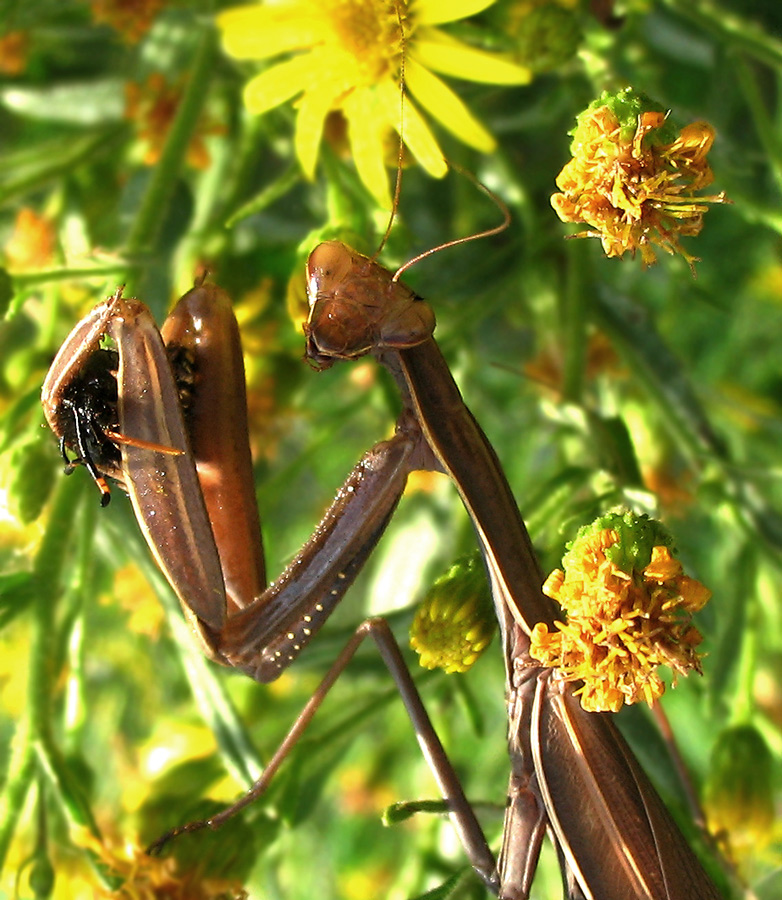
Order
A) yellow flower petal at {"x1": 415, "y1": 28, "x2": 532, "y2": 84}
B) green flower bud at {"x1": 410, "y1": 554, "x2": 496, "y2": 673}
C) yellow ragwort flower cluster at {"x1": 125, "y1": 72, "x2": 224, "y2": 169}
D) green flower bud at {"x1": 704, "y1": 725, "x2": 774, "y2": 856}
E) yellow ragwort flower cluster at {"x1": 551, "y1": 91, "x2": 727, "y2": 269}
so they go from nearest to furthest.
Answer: yellow ragwort flower cluster at {"x1": 551, "y1": 91, "x2": 727, "y2": 269}
green flower bud at {"x1": 410, "y1": 554, "x2": 496, "y2": 673}
yellow flower petal at {"x1": 415, "y1": 28, "x2": 532, "y2": 84}
green flower bud at {"x1": 704, "y1": 725, "x2": 774, "y2": 856}
yellow ragwort flower cluster at {"x1": 125, "y1": 72, "x2": 224, "y2": 169}

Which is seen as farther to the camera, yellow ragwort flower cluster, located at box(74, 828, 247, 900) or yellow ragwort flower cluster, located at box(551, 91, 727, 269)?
yellow ragwort flower cluster, located at box(74, 828, 247, 900)

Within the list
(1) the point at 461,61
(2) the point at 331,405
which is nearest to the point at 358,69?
(1) the point at 461,61

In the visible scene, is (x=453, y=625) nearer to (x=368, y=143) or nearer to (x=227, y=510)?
(x=227, y=510)

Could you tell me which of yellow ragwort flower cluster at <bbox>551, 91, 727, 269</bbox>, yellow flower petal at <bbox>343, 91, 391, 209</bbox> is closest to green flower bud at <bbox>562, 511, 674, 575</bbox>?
yellow ragwort flower cluster at <bbox>551, 91, 727, 269</bbox>

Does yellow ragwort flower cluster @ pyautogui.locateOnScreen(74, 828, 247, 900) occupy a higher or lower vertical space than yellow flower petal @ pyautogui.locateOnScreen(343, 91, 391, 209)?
lower

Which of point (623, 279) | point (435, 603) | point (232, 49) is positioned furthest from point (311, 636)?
point (623, 279)

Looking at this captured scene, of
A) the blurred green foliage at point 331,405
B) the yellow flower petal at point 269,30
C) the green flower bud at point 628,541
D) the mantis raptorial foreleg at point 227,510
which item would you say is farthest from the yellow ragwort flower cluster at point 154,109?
the green flower bud at point 628,541

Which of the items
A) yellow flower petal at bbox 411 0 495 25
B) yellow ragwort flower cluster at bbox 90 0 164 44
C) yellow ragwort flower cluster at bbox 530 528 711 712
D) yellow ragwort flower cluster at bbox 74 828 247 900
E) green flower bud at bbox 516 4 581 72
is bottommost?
yellow ragwort flower cluster at bbox 74 828 247 900

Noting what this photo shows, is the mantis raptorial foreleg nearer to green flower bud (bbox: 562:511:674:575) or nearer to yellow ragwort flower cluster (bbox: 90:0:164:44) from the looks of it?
green flower bud (bbox: 562:511:674:575)
